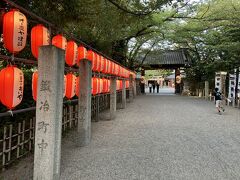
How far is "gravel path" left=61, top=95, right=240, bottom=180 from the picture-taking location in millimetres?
5691

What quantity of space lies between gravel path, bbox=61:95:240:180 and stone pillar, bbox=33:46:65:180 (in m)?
0.59

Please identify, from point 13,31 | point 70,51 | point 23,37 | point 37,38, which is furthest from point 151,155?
point 13,31

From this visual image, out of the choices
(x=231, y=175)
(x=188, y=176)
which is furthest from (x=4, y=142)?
(x=231, y=175)

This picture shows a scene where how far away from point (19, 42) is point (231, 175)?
15.6 ft

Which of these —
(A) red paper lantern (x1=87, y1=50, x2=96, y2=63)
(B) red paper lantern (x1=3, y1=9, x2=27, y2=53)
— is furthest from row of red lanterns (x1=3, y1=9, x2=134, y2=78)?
(A) red paper lantern (x1=87, y1=50, x2=96, y2=63)

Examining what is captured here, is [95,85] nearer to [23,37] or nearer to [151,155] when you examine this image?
[151,155]

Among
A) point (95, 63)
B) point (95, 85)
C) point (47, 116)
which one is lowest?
point (47, 116)

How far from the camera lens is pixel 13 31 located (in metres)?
5.33

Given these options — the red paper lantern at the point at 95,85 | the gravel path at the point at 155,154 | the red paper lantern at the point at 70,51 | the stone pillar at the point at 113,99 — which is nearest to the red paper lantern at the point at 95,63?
the red paper lantern at the point at 95,85

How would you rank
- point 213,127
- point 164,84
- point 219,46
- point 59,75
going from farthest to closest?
point 164,84 → point 219,46 → point 213,127 → point 59,75

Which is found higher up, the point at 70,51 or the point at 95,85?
the point at 70,51

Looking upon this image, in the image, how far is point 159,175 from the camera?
18.3ft

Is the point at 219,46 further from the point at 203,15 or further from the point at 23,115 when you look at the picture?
the point at 23,115

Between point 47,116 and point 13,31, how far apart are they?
170 cm
